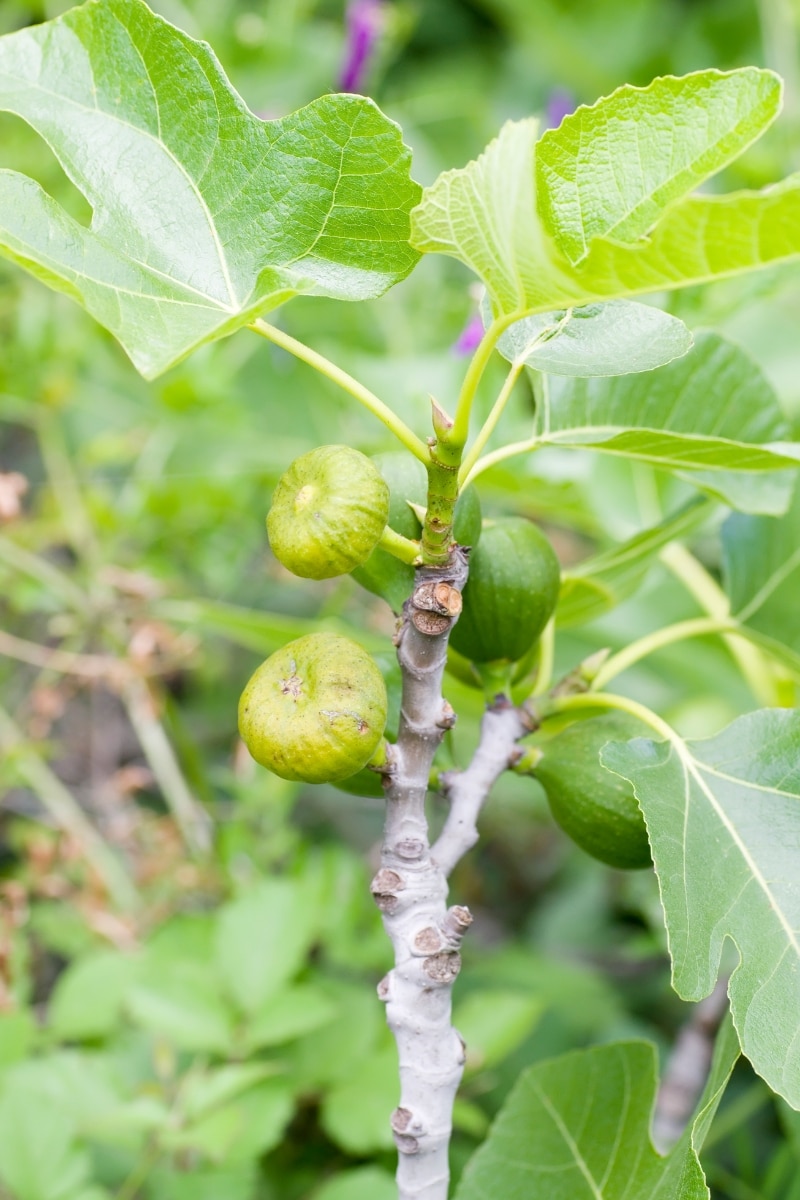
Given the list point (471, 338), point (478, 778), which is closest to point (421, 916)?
point (478, 778)

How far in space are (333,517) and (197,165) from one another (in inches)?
9.0

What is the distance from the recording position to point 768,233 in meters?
0.46

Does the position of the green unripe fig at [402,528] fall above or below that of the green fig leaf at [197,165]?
below

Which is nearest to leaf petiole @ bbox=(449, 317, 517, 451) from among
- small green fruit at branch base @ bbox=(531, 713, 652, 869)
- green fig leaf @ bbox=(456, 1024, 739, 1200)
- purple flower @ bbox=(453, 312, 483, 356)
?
small green fruit at branch base @ bbox=(531, 713, 652, 869)

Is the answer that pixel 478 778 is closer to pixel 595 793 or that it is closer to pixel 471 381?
pixel 595 793

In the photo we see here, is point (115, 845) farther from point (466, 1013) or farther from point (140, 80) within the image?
point (140, 80)

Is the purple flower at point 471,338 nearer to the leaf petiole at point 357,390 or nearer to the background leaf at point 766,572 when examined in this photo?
the background leaf at point 766,572

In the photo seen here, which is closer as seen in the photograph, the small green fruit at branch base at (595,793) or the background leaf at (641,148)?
the background leaf at (641,148)

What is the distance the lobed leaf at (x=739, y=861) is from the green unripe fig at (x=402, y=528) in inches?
5.9

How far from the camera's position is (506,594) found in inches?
26.8

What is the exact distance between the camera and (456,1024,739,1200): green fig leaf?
2.35 feet

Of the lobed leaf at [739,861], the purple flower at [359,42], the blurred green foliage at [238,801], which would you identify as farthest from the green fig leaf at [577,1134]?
the purple flower at [359,42]

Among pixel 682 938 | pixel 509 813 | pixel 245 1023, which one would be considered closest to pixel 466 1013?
pixel 245 1023

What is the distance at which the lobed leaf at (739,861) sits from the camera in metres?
0.56
